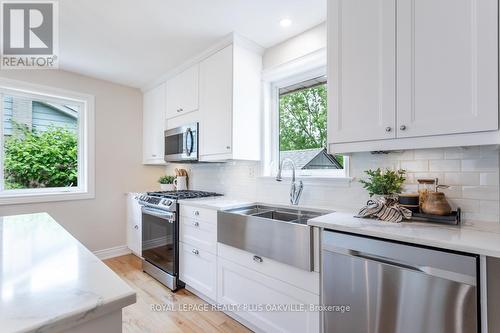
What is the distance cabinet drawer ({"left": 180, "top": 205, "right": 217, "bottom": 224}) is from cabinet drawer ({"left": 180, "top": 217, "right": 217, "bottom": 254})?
0.03m

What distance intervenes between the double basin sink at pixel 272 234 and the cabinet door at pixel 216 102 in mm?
708

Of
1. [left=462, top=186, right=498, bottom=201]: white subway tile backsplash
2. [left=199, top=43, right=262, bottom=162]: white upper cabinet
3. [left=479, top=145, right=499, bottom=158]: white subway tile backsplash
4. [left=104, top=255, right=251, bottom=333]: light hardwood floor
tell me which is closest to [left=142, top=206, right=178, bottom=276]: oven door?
[left=104, top=255, right=251, bottom=333]: light hardwood floor

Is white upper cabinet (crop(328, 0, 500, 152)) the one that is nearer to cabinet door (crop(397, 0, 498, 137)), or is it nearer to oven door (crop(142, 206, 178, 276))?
cabinet door (crop(397, 0, 498, 137))

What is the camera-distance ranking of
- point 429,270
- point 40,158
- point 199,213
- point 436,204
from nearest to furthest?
point 429,270
point 436,204
point 199,213
point 40,158

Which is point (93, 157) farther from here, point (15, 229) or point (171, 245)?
point (15, 229)

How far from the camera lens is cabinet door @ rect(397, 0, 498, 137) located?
112 cm

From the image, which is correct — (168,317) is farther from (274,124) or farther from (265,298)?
(274,124)

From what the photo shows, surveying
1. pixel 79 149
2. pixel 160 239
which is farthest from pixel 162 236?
pixel 79 149

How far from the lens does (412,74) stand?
131 cm

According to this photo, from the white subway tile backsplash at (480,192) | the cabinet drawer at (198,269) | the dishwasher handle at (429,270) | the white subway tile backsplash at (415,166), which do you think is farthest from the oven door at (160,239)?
the white subway tile backsplash at (480,192)

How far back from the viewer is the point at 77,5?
1849 mm

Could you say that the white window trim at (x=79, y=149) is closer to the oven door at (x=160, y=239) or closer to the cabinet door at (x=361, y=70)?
the oven door at (x=160, y=239)

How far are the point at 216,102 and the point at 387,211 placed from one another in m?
1.76

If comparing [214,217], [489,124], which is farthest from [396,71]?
[214,217]
